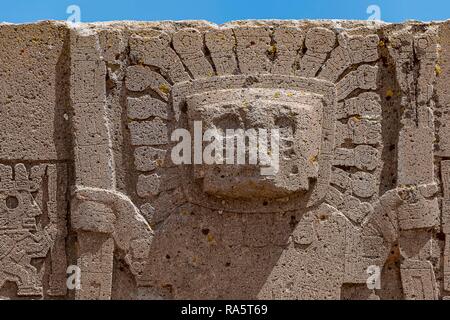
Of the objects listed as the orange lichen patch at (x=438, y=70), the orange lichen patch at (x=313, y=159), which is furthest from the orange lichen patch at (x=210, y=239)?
the orange lichen patch at (x=438, y=70)

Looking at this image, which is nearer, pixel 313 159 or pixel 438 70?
pixel 313 159

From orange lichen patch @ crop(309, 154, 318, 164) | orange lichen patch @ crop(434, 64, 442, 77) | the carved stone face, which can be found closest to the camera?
the carved stone face

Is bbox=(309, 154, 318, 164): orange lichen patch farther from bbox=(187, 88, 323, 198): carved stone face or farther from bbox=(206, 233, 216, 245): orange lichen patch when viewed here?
bbox=(206, 233, 216, 245): orange lichen patch

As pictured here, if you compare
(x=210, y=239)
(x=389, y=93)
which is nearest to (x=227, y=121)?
(x=210, y=239)

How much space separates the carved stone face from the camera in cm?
719

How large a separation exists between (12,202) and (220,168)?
1445 mm

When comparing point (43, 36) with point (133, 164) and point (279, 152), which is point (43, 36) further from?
point (279, 152)

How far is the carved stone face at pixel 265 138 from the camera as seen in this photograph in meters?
7.19

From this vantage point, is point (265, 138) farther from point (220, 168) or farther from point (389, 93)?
point (389, 93)

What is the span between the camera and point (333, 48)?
24.7 ft

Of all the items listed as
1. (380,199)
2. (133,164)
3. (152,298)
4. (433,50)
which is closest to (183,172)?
(133,164)

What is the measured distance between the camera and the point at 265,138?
7.21 metres

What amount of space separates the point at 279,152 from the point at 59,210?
1521mm

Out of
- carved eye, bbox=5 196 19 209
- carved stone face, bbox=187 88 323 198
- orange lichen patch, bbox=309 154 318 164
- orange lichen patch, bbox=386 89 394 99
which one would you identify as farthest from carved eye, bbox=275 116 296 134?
carved eye, bbox=5 196 19 209
